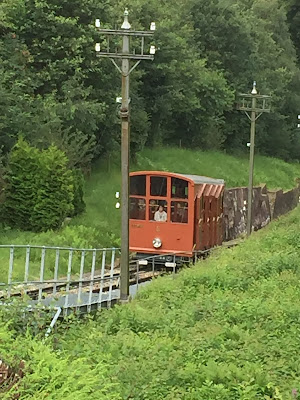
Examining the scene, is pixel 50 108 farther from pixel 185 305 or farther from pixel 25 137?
pixel 185 305

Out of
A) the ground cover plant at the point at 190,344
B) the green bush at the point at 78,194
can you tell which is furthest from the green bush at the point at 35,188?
the ground cover plant at the point at 190,344

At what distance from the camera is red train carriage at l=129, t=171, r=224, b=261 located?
22328 millimetres

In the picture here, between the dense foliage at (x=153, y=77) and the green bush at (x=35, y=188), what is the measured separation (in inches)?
69.5

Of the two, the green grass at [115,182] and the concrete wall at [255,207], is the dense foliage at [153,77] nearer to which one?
the green grass at [115,182]

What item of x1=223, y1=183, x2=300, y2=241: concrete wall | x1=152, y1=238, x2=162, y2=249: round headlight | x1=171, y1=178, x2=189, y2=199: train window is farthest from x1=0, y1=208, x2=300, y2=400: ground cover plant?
x1=223, y1=183, x2=300, y2=241: concrete wall

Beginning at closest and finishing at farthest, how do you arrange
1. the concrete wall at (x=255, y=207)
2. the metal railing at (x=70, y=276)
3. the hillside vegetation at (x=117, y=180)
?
the metal railing at (x=70, y=276), the hillside vegetation at (x=117, y=180), the concrete wall at (x=255, y=207)

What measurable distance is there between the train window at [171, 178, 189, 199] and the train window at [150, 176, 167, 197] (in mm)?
256

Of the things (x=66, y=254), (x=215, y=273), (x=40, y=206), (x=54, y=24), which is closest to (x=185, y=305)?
(x=215, y=273)

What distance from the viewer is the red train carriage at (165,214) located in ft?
73.3

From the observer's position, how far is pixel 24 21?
112ft

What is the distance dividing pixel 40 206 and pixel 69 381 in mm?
20087

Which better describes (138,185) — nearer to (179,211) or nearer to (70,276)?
(179,211)

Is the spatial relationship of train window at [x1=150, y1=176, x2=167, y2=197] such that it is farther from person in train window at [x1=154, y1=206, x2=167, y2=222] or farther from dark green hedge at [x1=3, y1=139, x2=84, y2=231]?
dark green hedge at [x1=3, y1=139, x2=84, y2=231]

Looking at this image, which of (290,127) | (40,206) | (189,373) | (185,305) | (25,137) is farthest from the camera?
(290,127)
